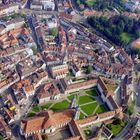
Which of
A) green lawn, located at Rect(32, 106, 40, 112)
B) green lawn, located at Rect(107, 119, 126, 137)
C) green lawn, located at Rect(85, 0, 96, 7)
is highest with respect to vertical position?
green lawn, located at Rect(85, 0, 96, 7)

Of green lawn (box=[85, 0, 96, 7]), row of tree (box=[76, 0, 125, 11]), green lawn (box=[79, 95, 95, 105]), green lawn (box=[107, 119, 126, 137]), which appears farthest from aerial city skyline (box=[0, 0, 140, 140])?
green lawn (box=[85, 0, 96, 7])

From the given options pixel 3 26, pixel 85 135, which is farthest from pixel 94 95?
pixel 3 26

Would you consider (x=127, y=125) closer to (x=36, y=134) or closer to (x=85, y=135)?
(x=85, y=135)

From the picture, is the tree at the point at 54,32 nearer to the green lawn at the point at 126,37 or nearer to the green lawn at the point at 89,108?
the green lawn at the point at 126,37

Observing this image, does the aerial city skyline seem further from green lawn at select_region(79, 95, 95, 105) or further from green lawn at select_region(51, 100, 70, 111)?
green lawn at select_region(51, 100, 70, 111)

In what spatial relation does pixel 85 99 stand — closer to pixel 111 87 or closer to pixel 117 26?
pixel 111 87

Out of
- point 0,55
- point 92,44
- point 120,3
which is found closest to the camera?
point 0,55

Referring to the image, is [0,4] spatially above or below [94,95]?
above

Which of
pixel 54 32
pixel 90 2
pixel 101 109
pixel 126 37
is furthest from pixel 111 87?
pixel 90 2

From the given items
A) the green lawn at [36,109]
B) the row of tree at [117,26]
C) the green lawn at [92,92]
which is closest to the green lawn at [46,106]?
the green lawn at [36,109]
